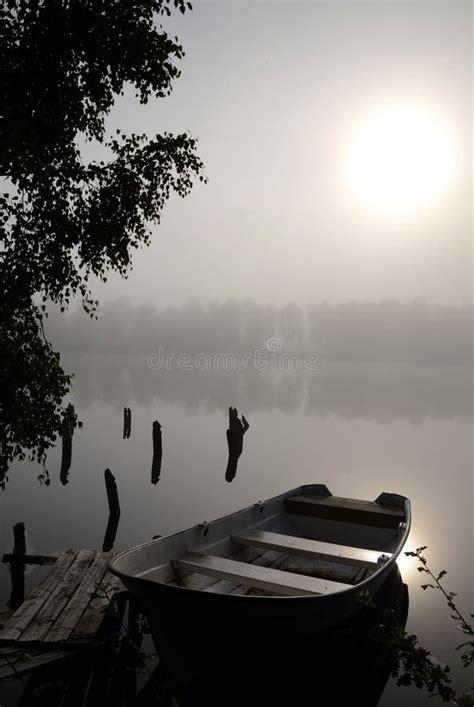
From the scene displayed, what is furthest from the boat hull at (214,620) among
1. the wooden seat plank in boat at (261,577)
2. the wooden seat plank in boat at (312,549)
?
the wooden seat plank in boat at (312,549)

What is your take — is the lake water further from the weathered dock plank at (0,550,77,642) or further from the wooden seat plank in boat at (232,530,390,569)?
the weathered dock plank at (0,550,77,642)

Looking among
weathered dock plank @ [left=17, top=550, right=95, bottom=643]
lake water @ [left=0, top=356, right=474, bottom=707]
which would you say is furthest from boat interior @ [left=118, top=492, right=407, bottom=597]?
lake water @ [left=0, top=356, right=474, bottom=707]

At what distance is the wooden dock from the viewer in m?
8.48

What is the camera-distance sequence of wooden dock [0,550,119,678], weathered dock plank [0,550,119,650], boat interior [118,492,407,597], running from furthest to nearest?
boat interior [118,492,407,597], weathered dock plank [0,550,119,650], wooden dock [0,550,119,678]

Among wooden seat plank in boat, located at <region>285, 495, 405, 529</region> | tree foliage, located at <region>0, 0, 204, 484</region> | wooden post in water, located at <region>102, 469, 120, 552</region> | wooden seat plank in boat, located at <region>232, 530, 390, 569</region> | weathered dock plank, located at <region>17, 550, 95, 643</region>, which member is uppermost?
tree foliage, located at <region>0, 0, 204, 484</region>

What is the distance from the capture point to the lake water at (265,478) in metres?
17.7

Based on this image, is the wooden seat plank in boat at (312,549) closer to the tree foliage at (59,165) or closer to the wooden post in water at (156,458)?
the tree foliage at (59,165)

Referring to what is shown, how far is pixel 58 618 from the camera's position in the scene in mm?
9352

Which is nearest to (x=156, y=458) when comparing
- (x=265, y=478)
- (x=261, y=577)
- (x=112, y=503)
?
(x=265, y=478)

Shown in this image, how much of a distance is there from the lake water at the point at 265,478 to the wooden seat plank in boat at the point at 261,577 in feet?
9.11

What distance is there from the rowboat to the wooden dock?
3.23 ft

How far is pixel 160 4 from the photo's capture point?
36.5 ft

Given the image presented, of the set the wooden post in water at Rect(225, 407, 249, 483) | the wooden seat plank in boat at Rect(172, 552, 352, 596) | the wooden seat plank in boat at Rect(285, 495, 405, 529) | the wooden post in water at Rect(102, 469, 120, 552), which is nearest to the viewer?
the wooden seat plank in boat at Rect(172, 552, 352, 596)

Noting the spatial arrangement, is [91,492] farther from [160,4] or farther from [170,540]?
[160,4]
